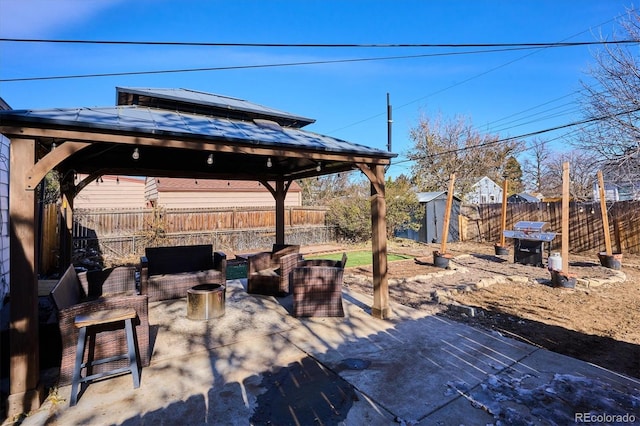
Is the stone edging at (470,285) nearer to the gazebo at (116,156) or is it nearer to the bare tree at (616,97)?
the gazebo at (116,156)

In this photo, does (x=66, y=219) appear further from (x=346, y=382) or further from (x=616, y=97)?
(x=616, y=97)

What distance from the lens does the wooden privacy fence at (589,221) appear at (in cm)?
1016

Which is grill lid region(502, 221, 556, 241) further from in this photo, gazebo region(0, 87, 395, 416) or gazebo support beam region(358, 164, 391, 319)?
gazebo region(0, 87, 395, 416)

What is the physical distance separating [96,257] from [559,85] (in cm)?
1831

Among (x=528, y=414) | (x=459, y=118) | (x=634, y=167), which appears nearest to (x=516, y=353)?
(x=528, y=414)

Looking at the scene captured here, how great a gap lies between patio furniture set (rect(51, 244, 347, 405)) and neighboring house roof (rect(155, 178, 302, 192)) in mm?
9868

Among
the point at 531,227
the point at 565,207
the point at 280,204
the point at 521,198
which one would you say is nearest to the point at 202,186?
the point at 280,204

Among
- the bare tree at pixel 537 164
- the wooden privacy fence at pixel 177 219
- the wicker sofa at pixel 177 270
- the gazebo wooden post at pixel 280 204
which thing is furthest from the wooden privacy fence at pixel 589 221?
the bare tree at pixel 537 164

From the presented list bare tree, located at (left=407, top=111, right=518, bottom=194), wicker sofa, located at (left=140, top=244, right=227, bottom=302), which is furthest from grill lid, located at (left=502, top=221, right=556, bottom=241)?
bare tree, located at (left=407, top=111, right=518, bottom=194)

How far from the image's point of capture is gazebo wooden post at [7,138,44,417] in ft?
8.16

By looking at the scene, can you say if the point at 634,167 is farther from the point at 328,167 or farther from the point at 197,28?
the point at 197,28

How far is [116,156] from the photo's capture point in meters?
5.58

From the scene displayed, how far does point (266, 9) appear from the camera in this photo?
7.49 meters

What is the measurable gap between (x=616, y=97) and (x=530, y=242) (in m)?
4.10
